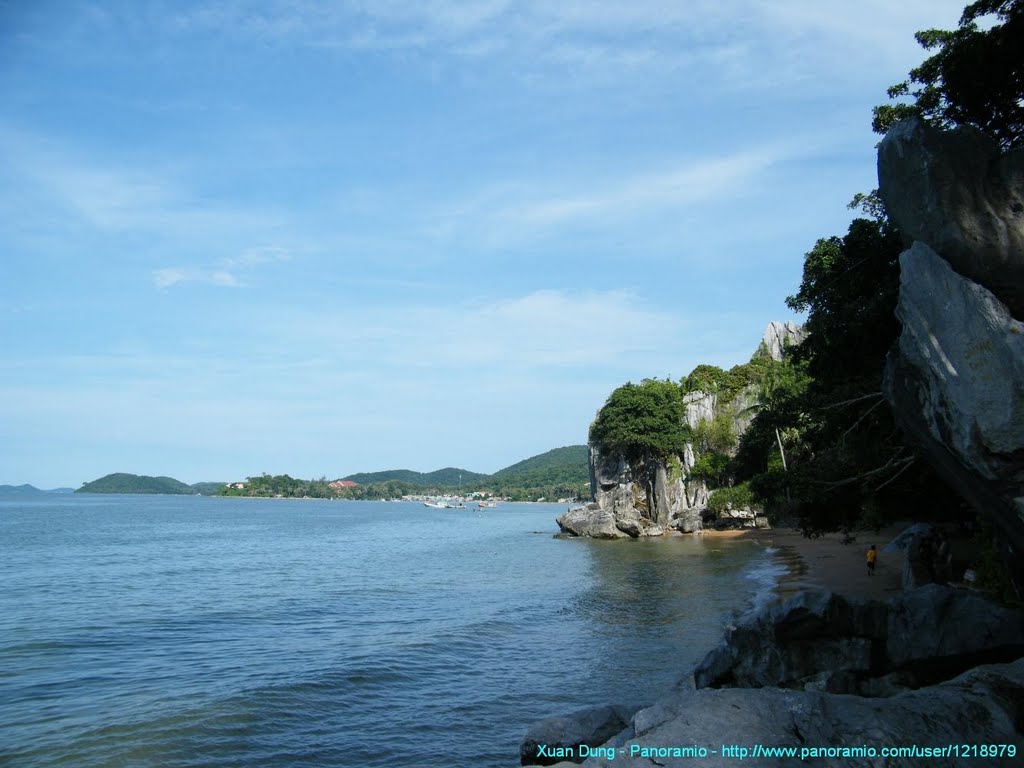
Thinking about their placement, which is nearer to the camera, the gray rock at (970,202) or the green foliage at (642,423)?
the gray rock at (970,202)

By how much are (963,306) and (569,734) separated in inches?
324

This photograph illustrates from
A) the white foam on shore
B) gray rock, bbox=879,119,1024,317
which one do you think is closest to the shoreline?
the white foam on shore

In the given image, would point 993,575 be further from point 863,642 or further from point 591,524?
point 591,524

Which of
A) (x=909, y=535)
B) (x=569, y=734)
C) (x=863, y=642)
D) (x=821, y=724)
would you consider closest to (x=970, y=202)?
(x=821, y=724)

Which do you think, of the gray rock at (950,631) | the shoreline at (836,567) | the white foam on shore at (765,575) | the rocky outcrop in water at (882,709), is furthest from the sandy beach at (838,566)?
the rocky outcrop in water at (882,709)

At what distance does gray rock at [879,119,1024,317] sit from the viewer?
336 inches

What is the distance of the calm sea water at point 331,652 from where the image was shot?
12868 millimetres

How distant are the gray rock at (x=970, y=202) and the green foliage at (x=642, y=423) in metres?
53.9

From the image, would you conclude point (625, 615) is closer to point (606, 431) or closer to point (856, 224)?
point (856, 224)

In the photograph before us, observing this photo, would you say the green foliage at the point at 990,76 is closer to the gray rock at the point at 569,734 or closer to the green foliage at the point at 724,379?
the gray rock at the point at 569,734

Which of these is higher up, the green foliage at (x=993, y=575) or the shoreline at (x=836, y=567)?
the green foliage at (x=993, y=575)

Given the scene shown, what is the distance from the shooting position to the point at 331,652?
19281 mm

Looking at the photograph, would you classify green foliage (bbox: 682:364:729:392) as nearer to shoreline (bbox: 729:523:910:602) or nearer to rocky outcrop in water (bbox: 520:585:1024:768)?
shoreline (bbox: 729:523:910:602)

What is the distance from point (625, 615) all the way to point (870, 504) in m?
8.58
